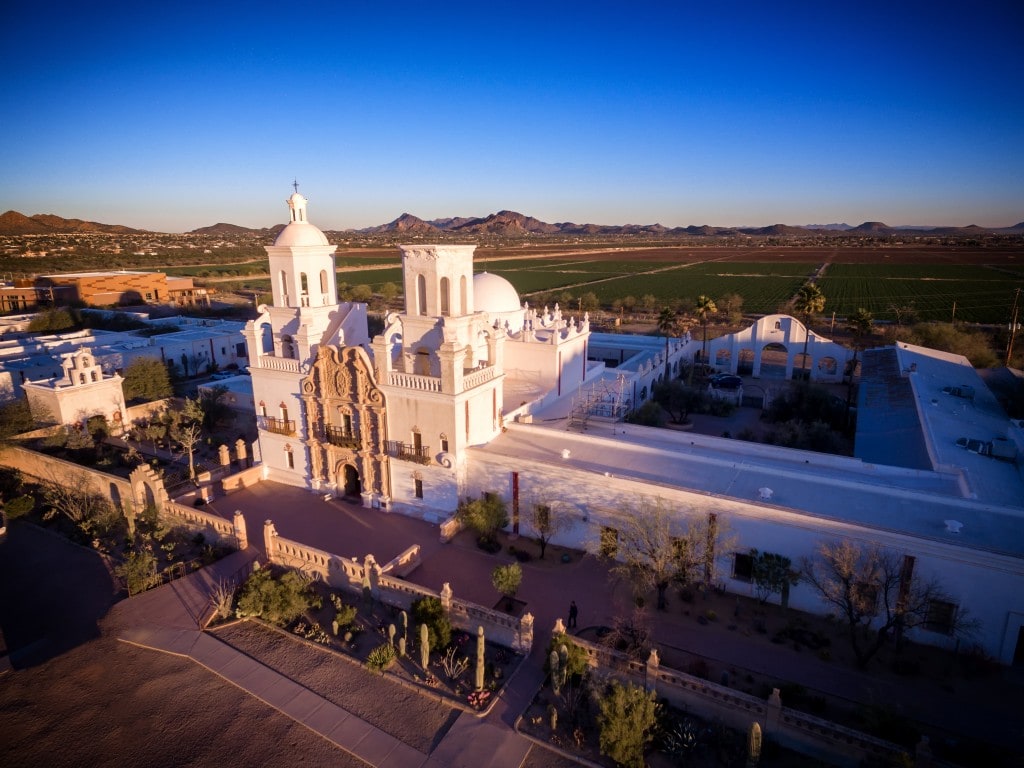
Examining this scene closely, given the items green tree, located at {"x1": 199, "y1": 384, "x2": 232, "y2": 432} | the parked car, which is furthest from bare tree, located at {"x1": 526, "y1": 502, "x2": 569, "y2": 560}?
the parked car

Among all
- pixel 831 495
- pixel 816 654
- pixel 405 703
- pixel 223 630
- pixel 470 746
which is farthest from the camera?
pixel 831 495

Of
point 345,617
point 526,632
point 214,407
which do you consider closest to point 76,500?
point 214,407

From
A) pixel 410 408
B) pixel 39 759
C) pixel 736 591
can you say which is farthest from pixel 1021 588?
pixel 39 759

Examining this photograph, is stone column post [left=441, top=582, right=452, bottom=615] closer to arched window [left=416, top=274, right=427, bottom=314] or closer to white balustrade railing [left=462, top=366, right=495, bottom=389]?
white balustrade railing [left=462, top=366, right=495, bottom=389]

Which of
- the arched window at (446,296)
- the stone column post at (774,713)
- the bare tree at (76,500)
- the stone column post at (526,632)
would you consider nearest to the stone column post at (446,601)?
the stone column post at (526,632)

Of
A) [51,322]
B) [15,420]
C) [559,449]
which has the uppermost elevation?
[51,322]

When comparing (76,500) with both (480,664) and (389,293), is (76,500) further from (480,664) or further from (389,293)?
(389,293)

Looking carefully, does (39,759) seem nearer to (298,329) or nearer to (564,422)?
(298,329)
